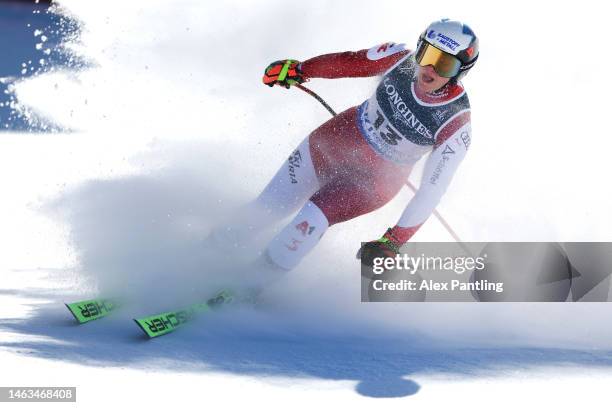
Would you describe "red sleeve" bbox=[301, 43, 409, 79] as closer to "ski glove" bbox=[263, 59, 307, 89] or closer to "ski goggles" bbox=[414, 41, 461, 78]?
"ski glove" bbox=[263, 59, 307, 89]

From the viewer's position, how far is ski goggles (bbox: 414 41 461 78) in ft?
15.8

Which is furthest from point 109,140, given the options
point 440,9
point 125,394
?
point 125,394

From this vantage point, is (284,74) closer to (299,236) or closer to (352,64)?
(352,64)

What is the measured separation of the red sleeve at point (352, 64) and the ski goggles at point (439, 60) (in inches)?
14.0

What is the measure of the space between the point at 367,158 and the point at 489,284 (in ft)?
3.99

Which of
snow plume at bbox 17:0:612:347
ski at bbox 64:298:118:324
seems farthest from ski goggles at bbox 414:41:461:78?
ski at bbox 64:298:118:324

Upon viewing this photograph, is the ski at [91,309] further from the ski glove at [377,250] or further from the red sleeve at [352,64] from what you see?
the red sleeve at [352,64]

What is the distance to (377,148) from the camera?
5.25 metres

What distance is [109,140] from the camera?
9.59 meters

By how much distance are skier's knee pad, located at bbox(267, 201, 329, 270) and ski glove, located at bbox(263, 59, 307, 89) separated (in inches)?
35.4

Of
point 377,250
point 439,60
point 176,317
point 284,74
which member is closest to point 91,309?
point 176,317

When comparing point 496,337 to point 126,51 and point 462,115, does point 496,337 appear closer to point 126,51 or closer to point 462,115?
point 462,115

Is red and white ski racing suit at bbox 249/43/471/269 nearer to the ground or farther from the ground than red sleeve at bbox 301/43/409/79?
nearer to the ground

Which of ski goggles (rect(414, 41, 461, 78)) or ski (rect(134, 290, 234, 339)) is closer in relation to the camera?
ski (rect(134, 290, 234, 339))
